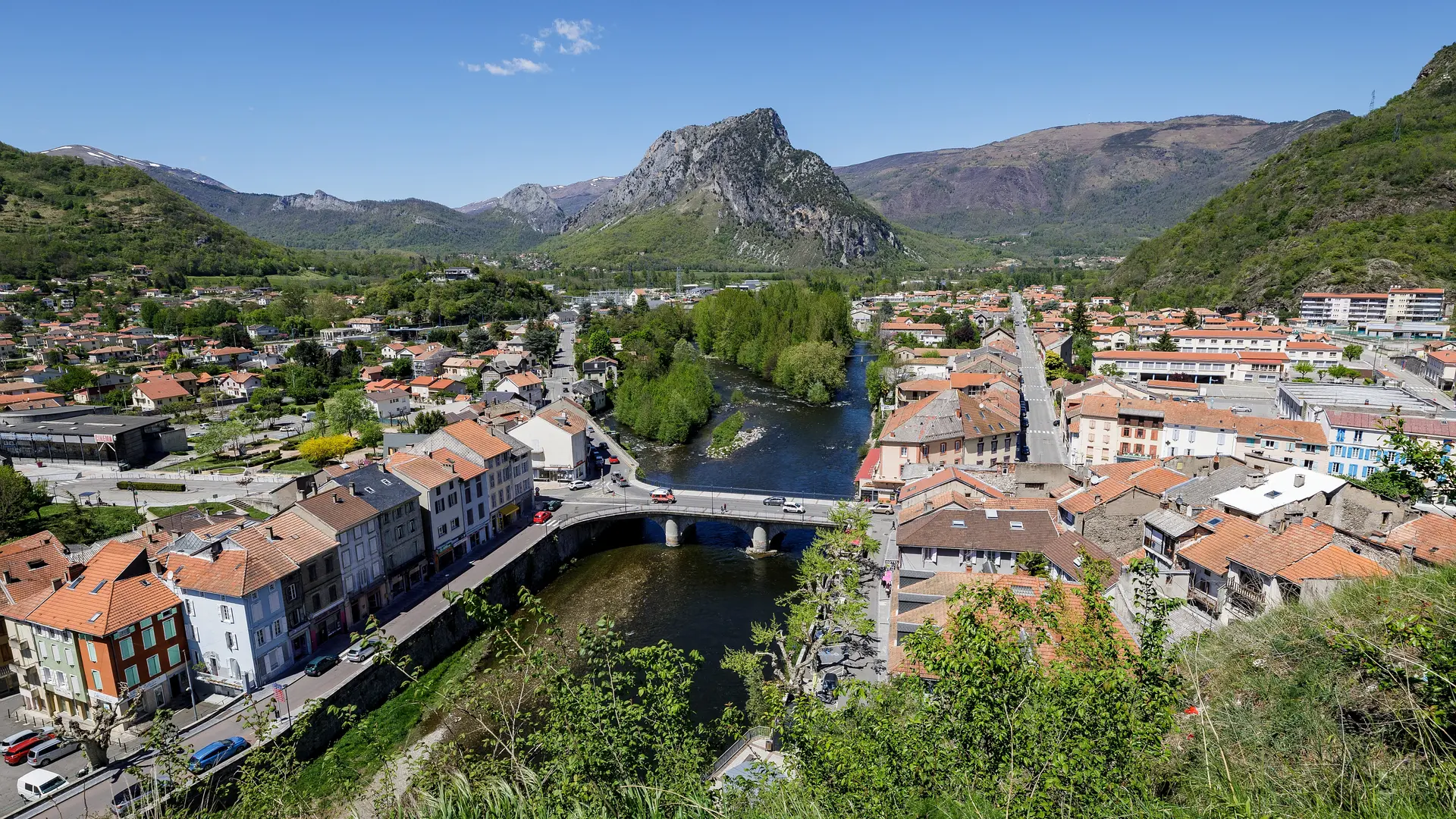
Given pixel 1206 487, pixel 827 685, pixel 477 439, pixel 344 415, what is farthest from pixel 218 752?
pixel 344 415

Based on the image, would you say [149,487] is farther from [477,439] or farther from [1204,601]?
[1204,601]

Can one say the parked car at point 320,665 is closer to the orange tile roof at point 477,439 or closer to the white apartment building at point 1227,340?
the orange tile roof at point 477,439

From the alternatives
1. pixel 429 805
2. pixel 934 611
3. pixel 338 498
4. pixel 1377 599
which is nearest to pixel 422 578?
pixel 338 498

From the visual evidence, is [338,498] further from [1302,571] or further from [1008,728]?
[1302,571]

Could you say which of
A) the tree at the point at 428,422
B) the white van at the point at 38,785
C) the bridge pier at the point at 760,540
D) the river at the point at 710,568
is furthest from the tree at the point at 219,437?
the bridge pier at the point at 760,540

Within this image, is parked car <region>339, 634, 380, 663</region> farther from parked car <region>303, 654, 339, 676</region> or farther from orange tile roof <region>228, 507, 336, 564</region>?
orange tile roof <region>228, 507, 336, 564</region>

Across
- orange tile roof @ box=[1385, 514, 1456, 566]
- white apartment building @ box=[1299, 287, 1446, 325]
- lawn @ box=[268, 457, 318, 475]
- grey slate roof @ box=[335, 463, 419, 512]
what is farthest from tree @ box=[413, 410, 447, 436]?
white apartment building @ box=[1299, 287, 1446, 325]

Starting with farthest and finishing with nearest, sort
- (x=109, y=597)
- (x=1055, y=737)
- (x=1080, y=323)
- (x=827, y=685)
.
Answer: (x=1080, y=323), (x=827, y=685), (x=109, y=597), (x=1055, y=737)
